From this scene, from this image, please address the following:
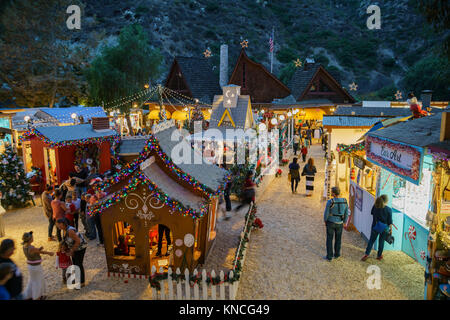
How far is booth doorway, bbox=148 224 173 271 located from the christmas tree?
6.58 meters

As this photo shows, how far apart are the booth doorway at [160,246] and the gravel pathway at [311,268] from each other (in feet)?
5.49

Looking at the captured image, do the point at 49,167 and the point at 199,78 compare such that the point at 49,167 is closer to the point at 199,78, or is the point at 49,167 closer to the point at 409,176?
the point at 409,176

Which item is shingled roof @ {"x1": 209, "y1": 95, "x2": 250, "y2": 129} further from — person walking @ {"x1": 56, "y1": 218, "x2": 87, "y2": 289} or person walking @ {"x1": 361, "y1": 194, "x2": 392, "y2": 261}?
person walking @ {"x1": 56, "y1": 218, "x2": 87, "y2": 289}

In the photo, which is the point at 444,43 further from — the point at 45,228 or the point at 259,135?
the point at 45,228

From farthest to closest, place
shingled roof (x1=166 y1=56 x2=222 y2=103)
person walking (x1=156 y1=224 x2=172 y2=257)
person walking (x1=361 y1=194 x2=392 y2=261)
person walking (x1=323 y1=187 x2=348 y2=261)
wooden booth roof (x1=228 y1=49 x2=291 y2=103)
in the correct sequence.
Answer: shingled roof (x1=166 y1=56 x2=222 y2=103)
wooden booth roof (x1=228 y1=49 x2=291 y2=103)
person walking (x1=156 y1=224 x2=172 y2=257)
person walking (x1=323 y1=187 x2=348 y2=261)
person walking (x1=361 y1=194 x2=392 y2=261)

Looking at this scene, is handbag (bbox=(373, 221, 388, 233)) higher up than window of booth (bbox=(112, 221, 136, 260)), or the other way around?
handbag (bbox=(373, 221, 388, 233))

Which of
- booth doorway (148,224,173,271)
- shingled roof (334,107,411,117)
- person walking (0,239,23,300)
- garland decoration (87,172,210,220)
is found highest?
shingled roof (334,107,411,117)

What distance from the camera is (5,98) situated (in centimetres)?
3178

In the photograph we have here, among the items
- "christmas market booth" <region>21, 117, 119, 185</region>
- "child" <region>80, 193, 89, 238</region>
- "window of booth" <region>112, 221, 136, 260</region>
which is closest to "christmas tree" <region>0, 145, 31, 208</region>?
"christmas market booth" <region>21, 117, 119, 185</region>

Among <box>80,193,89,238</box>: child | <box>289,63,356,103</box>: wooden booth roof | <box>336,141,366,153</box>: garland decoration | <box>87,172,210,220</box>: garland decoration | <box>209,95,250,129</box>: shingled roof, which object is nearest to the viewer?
<box>87,172,210,220</box>: garland decoration

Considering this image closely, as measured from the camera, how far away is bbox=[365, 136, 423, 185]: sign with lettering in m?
6.07

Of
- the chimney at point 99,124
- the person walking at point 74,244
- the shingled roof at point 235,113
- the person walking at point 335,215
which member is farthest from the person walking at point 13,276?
the shingled roof at point 235,113

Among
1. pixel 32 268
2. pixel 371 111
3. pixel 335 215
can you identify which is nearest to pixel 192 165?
pixel 335 215

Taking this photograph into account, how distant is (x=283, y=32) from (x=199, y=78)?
117 feet
